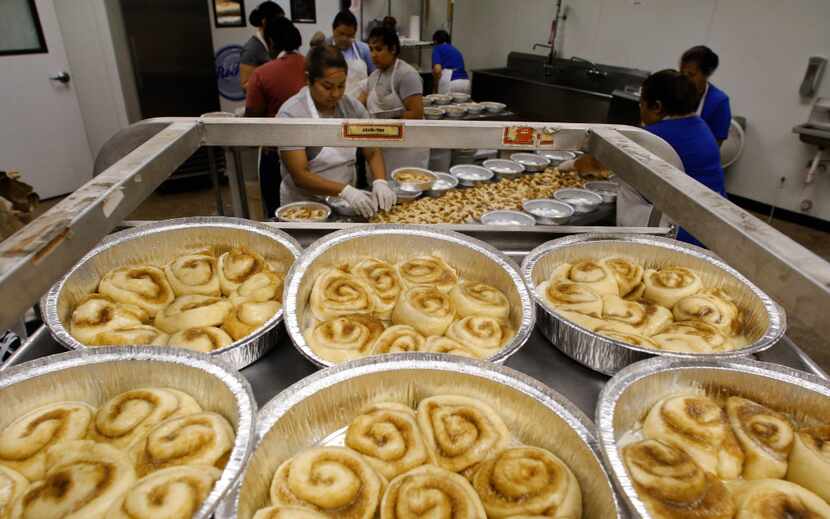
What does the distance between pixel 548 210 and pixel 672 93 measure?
113 centimetres

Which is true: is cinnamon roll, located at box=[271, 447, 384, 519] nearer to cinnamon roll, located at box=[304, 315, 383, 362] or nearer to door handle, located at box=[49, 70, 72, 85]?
cinnamon roll, located at box=[304, 315, 383, 362]

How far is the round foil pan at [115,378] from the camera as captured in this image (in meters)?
1.22

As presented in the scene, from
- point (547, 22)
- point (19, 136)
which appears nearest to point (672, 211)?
point (19, 136)

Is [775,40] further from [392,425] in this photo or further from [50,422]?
[50,422]

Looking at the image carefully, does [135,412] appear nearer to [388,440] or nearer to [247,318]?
→ [247,318]

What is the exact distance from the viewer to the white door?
564cm

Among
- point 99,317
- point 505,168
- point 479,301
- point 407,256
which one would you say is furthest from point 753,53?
point 99,317

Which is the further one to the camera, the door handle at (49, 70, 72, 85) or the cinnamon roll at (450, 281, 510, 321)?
the door handle at (49, 70, 72, 85)

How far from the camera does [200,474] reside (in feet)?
3.45

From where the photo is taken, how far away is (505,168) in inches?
176

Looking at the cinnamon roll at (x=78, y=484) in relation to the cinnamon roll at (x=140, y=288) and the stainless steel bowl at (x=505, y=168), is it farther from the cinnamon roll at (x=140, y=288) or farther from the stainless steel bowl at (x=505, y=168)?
the stainless steel bowl at (x=505, y=168)

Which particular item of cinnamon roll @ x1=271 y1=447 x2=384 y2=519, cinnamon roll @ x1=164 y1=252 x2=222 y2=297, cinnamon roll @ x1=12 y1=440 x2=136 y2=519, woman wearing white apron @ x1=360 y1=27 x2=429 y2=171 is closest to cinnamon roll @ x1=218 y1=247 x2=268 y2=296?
cinnamon roll @ x1=164 y1=252 x2=222 y2=297

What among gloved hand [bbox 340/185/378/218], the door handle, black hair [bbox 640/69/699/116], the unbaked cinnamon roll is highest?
black hair [bbox 640/69/699/116]

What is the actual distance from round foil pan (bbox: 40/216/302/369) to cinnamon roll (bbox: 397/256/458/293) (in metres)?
0.43
